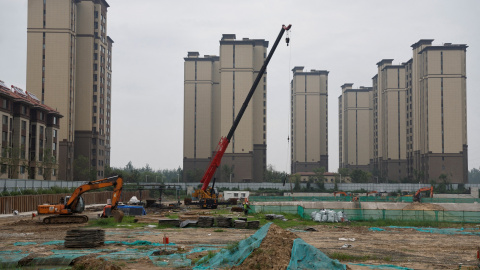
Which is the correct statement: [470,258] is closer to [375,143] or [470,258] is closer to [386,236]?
[386,236]

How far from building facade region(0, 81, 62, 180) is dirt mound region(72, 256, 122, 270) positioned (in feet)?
185

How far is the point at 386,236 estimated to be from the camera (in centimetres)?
2994

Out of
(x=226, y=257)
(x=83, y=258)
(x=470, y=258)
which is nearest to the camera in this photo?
(x=226, y=257)

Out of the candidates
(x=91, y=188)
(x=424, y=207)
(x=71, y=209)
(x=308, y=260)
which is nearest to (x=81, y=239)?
(x=308, y=260)

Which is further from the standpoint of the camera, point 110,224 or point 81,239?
point 110,224

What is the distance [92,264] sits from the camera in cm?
1652

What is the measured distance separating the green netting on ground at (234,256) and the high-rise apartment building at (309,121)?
541ft

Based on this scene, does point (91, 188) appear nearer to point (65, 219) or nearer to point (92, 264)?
point (65, 219)

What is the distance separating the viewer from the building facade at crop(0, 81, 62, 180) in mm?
69875

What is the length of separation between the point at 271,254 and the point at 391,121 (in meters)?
158

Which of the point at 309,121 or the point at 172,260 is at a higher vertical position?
the point at 309,121

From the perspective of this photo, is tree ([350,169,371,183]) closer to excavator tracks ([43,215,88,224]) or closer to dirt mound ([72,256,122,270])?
excavator tracks ([43,215,88,224])

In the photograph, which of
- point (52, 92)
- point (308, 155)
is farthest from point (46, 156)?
point (308, 155)

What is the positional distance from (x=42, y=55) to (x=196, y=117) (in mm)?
58523
